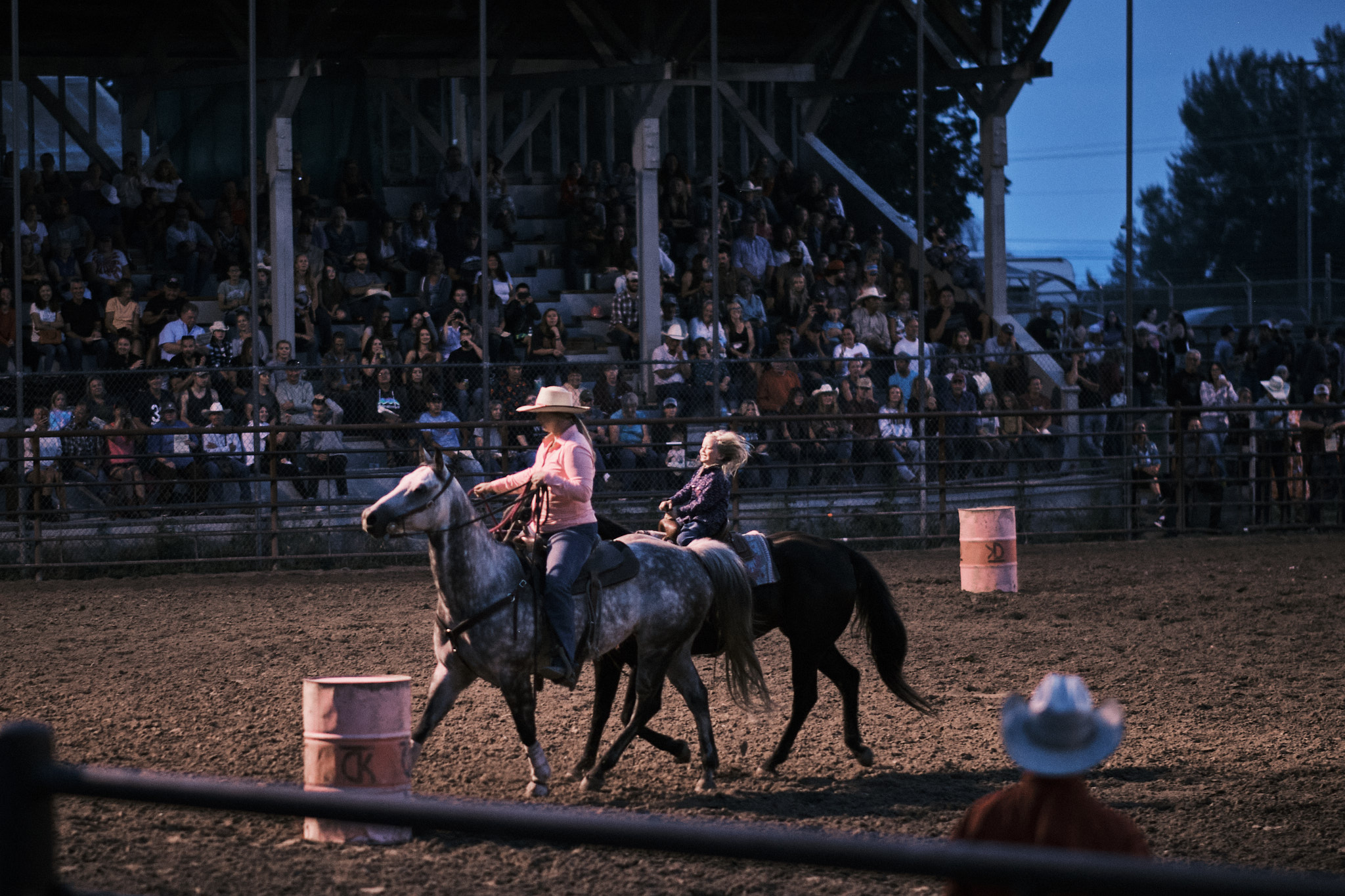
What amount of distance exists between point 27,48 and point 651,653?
18771 millimetres

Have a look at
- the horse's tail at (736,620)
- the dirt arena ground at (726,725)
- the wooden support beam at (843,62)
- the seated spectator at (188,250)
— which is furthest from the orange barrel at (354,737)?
the wooden support beam at (843,62)

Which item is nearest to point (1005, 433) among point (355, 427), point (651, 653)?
point (355, 427)

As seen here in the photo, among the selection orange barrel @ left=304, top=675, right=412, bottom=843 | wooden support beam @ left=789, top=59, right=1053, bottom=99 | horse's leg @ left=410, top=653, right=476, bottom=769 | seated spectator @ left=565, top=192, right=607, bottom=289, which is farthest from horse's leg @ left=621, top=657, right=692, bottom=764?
wooden support beam @ left=789, top=59, right=1053, bottom=99

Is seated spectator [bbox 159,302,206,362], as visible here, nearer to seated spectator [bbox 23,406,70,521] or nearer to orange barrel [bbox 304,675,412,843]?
seated spectator [bbox 23,406,70,521]

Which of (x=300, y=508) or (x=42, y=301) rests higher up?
(x=42, y=301)

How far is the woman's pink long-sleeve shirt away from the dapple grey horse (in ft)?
0.88

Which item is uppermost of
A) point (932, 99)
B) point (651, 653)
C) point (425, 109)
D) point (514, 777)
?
point (932, 99)

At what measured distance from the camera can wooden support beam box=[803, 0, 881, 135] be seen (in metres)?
24.5

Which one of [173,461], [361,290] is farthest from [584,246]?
[173,461]

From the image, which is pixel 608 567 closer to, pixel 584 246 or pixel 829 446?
pixel 829 446

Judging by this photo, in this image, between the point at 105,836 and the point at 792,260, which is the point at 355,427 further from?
the point at 105,836

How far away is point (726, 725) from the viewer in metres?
8.57

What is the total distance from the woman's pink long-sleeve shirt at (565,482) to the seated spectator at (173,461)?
905 cm

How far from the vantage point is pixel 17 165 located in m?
15.6
